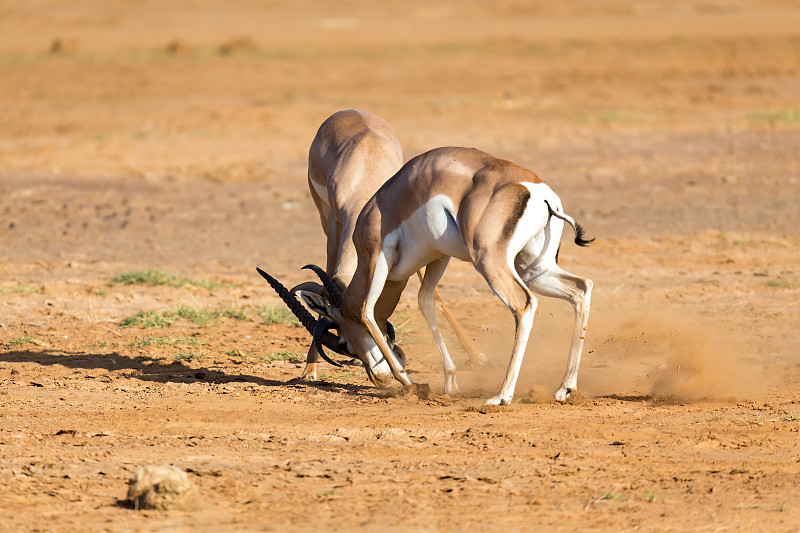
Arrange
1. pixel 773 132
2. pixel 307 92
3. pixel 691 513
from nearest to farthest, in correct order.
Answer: pixel 691 513 → pixel 773 132 → pixel 307 92

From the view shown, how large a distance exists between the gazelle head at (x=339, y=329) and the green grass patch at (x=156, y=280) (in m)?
3.54

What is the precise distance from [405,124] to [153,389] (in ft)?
45.8

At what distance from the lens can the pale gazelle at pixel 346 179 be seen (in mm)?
8789

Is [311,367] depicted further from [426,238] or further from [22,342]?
[22,342]

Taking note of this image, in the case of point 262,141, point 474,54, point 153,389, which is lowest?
point 153,389

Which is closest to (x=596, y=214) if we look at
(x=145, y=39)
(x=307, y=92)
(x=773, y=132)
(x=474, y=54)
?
(x=773, y=132)

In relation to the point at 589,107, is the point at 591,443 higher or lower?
lower

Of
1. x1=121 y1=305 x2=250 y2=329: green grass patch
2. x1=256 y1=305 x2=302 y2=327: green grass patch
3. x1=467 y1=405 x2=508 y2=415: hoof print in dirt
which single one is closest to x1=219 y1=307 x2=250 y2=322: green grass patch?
x1=121 y1=305 x2=250 y2=329: green grass patch

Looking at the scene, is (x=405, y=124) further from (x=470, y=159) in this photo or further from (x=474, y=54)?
(x=470, y=159)

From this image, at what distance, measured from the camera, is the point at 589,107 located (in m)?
23.6

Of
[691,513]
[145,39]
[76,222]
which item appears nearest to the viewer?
[691,513]

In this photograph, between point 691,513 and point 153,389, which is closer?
point 691,513

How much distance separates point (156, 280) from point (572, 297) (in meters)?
5.59

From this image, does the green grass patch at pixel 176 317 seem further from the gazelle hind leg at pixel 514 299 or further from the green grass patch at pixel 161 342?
the gazelle hind leg at pixel 514 299
